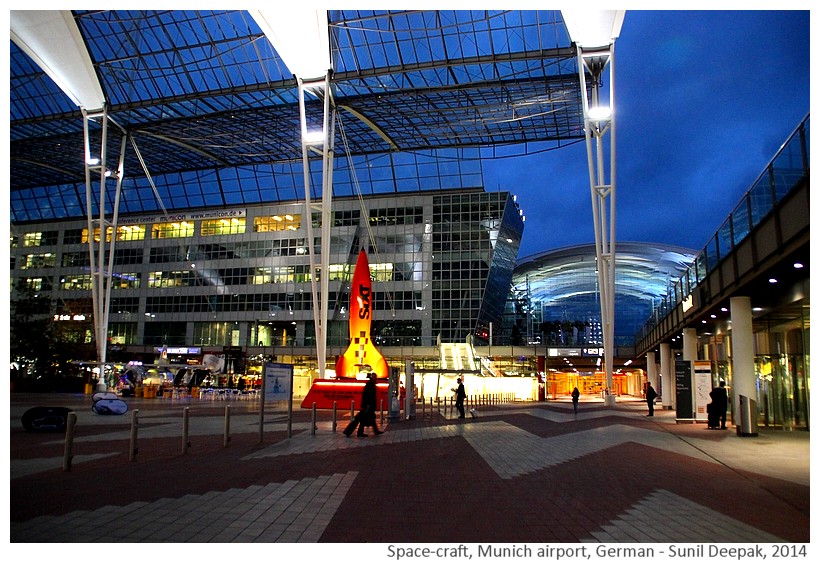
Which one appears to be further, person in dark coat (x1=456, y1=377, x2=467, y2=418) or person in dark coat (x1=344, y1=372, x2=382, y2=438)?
person in dark coat (x1=456, y1=377, x2=467, y2=418)

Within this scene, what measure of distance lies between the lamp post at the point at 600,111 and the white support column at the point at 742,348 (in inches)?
501

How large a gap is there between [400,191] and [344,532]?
62.1 meters

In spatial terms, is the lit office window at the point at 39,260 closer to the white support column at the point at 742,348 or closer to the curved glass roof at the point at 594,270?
the curved glass roof at the point at 594,270

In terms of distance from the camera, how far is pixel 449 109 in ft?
144

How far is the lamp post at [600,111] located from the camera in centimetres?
3102

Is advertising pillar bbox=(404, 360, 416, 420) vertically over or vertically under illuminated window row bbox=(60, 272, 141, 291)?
under

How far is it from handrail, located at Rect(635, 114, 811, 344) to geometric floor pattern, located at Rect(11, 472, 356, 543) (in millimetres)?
9542

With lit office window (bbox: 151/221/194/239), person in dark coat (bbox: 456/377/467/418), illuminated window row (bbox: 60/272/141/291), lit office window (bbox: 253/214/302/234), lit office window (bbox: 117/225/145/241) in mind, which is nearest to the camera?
person in dark coat (bbox: 456/377/467/418)

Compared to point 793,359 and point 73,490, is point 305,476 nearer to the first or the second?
point 73,490

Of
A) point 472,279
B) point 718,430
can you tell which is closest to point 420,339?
point 472,279

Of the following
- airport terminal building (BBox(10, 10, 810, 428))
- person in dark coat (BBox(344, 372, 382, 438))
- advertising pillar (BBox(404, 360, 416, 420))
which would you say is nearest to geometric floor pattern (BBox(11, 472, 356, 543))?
person in dark coat (BBox(344, 372, 382, 438))

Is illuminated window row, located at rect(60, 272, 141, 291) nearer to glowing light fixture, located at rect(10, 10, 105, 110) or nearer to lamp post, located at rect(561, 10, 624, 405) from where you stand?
glowing light fixture, located at rect(10, 10, 105, 110)

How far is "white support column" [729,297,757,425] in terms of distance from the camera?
19.2 meters
